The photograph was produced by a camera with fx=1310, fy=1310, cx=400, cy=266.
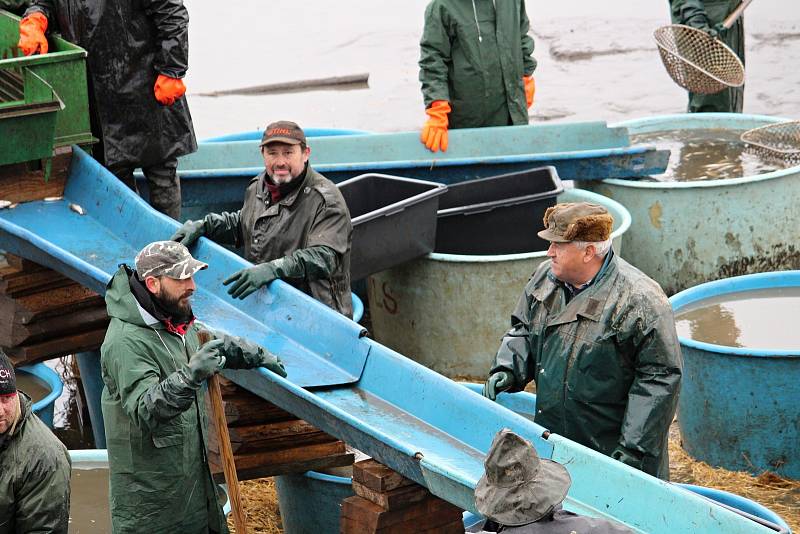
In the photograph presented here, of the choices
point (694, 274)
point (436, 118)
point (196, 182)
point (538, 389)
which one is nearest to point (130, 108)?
point (196, 182)

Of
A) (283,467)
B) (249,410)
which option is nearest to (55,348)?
(249,410)

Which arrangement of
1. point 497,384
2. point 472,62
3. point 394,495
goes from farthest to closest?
1. point 472,62
2. point 497,384
3. point 394,495

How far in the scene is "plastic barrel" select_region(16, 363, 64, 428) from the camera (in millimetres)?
7160

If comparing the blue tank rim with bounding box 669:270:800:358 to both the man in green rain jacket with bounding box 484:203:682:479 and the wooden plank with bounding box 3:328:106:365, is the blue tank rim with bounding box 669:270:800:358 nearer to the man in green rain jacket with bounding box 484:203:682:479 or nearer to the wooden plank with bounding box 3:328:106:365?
the man in green rain jacket with bounding box 484:203:682:479

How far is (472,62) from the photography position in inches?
361

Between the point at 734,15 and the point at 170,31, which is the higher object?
the point at 170,31

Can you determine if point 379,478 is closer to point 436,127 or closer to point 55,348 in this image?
point 55,348

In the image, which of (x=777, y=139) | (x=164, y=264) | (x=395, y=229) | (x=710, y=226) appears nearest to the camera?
(x=164, y=264)

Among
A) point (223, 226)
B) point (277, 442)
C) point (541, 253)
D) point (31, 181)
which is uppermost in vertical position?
point (31, 181)

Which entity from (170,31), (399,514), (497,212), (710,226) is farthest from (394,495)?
(710,226)

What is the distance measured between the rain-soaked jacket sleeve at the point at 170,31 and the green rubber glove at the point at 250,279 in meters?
1.78

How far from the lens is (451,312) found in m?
8.09

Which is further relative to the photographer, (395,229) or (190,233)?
(395,229)

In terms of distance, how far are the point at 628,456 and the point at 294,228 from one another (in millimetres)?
2083
